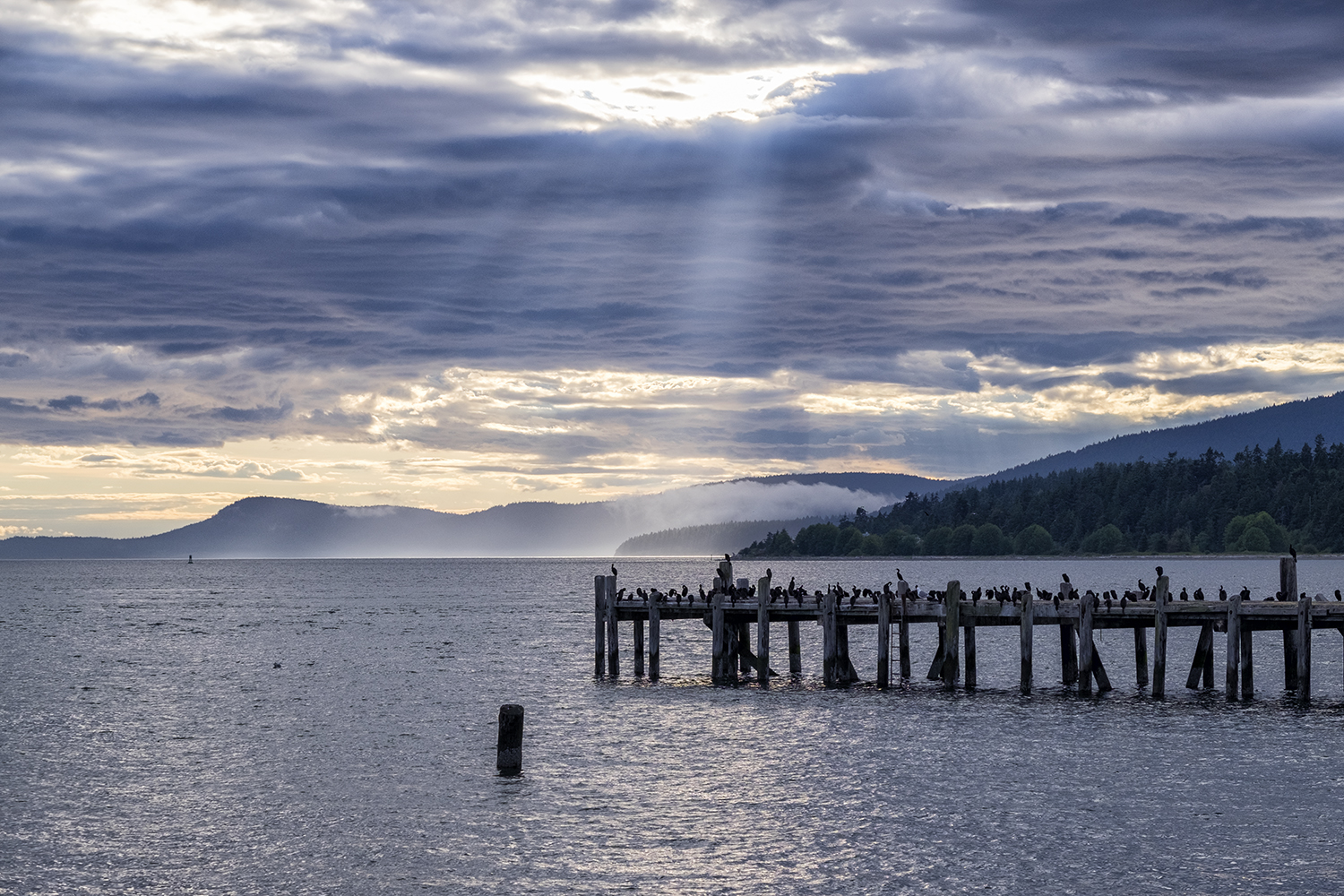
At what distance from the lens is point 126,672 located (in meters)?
64.6

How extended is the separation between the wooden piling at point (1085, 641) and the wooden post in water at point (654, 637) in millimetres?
15684

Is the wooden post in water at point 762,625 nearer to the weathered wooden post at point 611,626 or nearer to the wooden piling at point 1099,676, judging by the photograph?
the weathered wooden post at point 611,626

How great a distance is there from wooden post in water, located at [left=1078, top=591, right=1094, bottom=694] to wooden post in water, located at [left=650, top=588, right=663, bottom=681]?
617 inches

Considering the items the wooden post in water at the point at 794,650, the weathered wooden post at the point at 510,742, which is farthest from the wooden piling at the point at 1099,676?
the weathered wooden post at the point at 510,742

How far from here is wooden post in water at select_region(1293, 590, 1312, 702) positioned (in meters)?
42.1

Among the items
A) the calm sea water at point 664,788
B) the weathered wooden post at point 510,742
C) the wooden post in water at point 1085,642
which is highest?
the wooden post in water at point 1085,642

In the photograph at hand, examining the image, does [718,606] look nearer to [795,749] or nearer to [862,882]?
[795,749]

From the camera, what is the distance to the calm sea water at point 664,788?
931 inches

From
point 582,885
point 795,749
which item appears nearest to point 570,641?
point 795,749

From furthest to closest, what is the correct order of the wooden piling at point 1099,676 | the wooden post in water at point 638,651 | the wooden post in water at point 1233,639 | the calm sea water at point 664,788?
1. the wooden post in water at point 638,651
2. the wooden piling at point 1099,676
3. the wooden post in water at point 1233,639
4. the calm sea water at point 664,788

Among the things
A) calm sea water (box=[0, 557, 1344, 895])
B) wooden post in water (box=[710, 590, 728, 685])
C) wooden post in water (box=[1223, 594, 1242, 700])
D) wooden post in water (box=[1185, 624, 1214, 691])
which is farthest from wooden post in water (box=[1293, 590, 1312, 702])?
wooden post in water (box=[710, 590, 728, 685])

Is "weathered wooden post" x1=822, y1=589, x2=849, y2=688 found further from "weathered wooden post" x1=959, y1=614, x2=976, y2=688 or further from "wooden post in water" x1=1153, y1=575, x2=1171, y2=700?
"wooden post in water" x1=1153, y1=575, x2=1171, y2=700

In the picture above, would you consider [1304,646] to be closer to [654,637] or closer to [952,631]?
[952,631]

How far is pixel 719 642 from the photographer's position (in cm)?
5197
